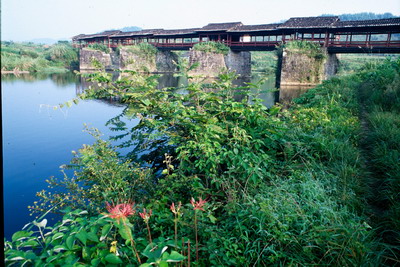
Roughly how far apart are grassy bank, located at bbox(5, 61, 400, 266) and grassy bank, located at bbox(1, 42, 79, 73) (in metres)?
26.6

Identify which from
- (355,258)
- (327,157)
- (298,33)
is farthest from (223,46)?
(355,258)

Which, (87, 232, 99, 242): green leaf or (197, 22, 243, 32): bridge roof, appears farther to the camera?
(197, 22, 243, 32): bridge roof

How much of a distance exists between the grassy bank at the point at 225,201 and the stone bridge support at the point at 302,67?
15547 mm

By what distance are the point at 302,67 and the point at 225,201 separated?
18.9 m

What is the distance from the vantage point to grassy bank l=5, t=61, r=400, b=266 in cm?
166

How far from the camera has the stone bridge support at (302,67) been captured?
19.2 metres

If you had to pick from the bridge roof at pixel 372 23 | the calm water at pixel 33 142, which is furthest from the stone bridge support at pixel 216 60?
the calm water at pixel 33 142

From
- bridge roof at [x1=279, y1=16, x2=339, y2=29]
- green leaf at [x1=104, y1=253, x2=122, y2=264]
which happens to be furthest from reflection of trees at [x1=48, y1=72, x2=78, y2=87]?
green leaf at [x1=104, y1=253, x2=122, y2=264]

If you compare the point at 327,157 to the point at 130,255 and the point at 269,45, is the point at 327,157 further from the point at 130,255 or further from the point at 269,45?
the point at 269,45

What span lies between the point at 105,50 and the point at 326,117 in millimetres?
36227

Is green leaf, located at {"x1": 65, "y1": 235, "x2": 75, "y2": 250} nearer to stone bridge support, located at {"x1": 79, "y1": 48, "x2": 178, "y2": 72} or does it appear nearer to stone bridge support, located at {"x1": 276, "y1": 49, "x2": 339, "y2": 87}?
stone bridge support, located at {"x1": 276, "y1": 49, "x2": 339, "y2": 87}

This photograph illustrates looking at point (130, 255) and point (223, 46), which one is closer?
point (130, 255)

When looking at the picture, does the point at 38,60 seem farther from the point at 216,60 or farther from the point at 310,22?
the point at 310,22

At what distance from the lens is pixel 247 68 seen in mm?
29203
